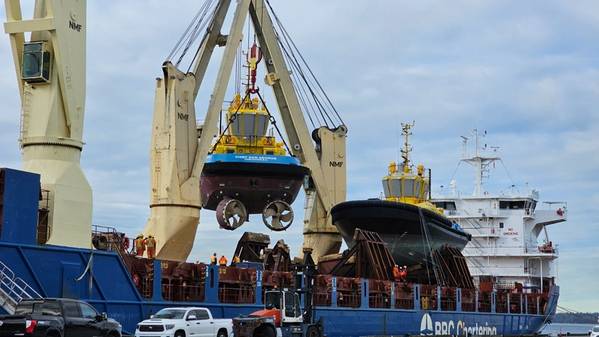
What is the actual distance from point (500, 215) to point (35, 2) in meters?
33.1

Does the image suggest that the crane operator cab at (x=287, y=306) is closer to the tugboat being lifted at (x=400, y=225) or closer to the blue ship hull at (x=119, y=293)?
the blue ship hull at (x=119, y=293)

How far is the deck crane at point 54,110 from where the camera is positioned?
23.2 meters

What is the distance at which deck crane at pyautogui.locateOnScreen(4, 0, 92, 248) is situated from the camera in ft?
76.1

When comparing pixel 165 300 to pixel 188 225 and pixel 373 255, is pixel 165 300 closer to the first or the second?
pixel 188 225

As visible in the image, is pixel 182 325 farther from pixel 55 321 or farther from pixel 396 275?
pixel 396 275

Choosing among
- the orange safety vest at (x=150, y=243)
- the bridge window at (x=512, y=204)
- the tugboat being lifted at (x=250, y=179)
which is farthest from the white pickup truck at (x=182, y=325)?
the bridge window at (x=512, y=204)

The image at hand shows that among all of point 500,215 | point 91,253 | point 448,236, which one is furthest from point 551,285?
point 91,253

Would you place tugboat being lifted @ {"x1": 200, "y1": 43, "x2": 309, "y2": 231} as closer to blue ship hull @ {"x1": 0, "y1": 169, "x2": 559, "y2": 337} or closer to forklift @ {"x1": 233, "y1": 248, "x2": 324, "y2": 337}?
blue ship hull @ {"x1": 0, "y1": 169, "x2": 559, "y2": 337}

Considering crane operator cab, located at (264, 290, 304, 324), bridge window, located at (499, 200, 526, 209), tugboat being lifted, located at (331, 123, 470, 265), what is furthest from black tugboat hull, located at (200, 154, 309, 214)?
bridge window, located at (499, 200, 526, 209)

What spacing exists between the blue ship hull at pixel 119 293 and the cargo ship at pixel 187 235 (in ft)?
0.13

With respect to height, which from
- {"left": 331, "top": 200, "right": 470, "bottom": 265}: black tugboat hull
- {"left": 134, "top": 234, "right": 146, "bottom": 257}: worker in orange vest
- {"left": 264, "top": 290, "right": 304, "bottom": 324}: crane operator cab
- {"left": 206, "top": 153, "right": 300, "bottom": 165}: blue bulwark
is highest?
{"left": 206, "top": 153, "right": 300, "bottom": 165}: blue bulwark

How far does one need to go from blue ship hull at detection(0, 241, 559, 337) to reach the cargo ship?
40 millimetres

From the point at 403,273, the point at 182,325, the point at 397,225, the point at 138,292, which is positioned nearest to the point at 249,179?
the point at 397,225

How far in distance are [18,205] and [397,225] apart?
73.7ft
